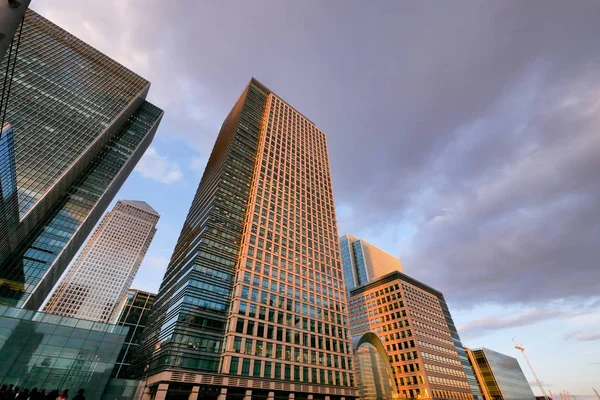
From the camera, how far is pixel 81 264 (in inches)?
7362

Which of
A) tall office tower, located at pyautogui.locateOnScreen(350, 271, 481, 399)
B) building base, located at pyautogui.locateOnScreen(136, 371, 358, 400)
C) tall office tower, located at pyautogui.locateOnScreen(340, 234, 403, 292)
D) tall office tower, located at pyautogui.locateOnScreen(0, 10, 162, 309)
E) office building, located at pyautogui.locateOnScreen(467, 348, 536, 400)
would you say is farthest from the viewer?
tall office tower, located at pyautogui.locateOnScreen(340, 234, 403, 292)

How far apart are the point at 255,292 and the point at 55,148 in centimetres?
9554

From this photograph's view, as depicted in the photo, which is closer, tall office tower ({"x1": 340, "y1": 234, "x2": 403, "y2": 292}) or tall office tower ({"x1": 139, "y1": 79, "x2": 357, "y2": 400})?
tall office tower ({"x1": 139, "y1": 79, "x2": 357, "y2": 400})

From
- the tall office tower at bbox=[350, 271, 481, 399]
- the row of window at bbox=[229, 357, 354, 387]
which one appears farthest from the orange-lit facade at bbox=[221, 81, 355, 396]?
the tall office tower at bbox=[350, 271, 481, 399]

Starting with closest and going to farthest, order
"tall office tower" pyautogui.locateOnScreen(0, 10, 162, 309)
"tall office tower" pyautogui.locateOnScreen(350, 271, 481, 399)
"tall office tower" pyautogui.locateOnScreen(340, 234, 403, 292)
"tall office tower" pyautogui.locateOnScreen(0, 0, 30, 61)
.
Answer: "tall office tower" pyautogui.locateOnScreen(0, 0, 30, 61)
"tall office tower" pyautogui.locateOnScreen(0, 10, 162, 309)
"tall office tower" pyautogui.locateOnScreen(350, 271, 481, 399)
"tall office tower" pyautogui.locateOnScreen(340, 234, 403, 292)

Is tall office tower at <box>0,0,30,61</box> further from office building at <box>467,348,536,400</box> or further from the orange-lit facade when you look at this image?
office building at <box>467,348,536,400</box>

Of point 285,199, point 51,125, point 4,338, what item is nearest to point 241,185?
point 285,199

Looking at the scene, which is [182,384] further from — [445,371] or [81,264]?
[81,264]

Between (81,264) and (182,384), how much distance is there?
190640 mm

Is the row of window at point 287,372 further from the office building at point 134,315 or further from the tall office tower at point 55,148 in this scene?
the office building at point 134,315

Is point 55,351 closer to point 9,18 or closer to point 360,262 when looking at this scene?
point 9,18

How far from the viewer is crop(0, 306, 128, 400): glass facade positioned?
37181mm

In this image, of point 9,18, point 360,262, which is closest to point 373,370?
point 360,262

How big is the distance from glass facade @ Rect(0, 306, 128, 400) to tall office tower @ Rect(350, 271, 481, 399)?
8108 centimetres
